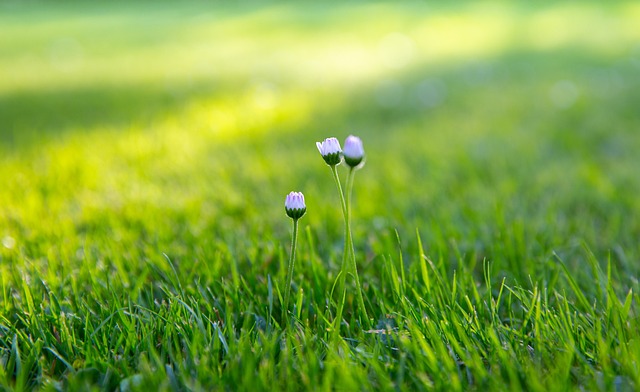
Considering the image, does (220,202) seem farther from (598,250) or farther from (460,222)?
(598,250)

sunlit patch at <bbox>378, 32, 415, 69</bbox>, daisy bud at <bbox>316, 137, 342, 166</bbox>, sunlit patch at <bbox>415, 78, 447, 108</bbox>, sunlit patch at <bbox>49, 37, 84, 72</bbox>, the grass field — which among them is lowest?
the grass field

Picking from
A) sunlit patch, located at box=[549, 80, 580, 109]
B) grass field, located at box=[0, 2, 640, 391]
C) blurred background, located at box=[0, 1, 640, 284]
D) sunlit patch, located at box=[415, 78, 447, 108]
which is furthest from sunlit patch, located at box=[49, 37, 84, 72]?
sunlit patch, located at box=[549, 80, 580, 109]

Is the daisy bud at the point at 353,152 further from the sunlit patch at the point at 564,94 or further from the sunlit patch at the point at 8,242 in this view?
the sunlit patch at the point at 564,94

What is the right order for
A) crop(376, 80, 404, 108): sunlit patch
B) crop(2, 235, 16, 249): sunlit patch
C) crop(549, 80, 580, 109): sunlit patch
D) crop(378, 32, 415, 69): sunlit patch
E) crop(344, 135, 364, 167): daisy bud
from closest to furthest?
crop(344, 135, 364, 167): daisy bud
crop(2, 235, 16, 249): sunlit patch
crop(549, 80, 580, 109): sunlit patch
crop(376, 80, 404, 108): sunlit patch
crop(378, 32, 415, 69): sunlit patch

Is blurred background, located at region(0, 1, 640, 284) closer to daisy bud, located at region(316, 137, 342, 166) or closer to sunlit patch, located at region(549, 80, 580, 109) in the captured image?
sunlit patch, located at region(549, 80, 580, 109)

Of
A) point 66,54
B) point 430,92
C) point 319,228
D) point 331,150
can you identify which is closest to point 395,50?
Result: point 430,92

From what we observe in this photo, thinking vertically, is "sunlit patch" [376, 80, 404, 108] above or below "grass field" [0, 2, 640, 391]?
above
